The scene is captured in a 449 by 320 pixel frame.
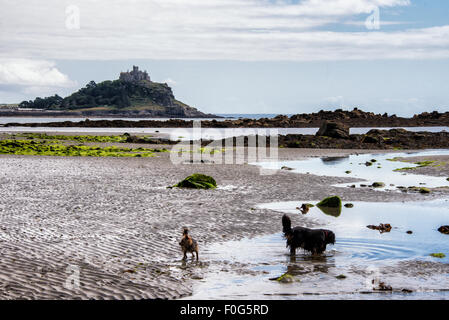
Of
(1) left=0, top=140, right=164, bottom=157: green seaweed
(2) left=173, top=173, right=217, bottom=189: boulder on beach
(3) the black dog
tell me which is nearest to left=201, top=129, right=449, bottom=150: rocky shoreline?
(1) left=0, top=140, right=164, bottom=157: green seaweed

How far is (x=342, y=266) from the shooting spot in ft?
41.5

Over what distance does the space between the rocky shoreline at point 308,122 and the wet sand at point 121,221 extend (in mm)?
Answer: 105462

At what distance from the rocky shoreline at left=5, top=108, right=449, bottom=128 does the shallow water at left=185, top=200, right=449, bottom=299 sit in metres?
122

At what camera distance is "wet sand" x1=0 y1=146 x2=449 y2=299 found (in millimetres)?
11000

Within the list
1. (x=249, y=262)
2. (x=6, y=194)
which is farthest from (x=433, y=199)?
(x=6, y=194)

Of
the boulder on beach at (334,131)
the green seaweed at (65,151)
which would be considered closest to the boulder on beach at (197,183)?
the green seaweed at (65,151)

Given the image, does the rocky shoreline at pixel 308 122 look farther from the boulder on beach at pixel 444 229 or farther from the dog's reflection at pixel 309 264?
the dog's reflection at pixel 309 264

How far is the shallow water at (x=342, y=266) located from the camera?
34.4 ft

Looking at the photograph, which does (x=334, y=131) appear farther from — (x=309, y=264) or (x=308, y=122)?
(x=308, y=122)

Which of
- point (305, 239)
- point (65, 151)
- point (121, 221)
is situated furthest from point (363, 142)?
point (305, 239)

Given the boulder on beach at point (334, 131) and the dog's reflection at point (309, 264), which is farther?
the boulder on beach at point (334, 131)
